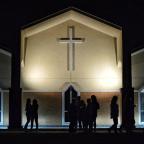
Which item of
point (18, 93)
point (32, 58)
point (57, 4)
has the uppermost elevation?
point (57, 4)

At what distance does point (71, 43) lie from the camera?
32.2 metres

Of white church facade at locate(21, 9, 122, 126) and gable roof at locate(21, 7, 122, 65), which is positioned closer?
gable roof at locate(21, 7, 122, 65)

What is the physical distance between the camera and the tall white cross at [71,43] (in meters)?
32.0

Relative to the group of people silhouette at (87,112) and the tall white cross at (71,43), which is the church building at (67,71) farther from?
the group of people silhouette at (87,112)

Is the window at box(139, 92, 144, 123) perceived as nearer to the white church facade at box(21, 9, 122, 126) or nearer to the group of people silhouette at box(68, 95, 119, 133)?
the white church facade at box(21, 9, 122, 126)

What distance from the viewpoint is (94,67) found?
32.6 meters

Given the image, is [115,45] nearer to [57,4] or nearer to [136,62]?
[136,62]

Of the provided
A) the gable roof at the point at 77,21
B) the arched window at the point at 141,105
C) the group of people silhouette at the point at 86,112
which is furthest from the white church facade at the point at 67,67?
the group of people silhouette at the point at 86,112

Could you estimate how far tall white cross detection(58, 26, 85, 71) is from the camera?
32.0 m

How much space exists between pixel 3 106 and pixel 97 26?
6895 mm

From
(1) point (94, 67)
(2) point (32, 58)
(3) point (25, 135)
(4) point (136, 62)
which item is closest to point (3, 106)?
(2) point (32, 58)

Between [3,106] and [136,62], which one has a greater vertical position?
[136,62]

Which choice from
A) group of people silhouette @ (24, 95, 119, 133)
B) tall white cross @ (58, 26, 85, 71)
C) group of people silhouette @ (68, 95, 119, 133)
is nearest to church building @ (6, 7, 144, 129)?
tall white cross @ (58, 26, 85, 71)

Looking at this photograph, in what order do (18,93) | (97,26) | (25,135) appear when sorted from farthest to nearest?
(97,26) < (18,93) < (25,135)
